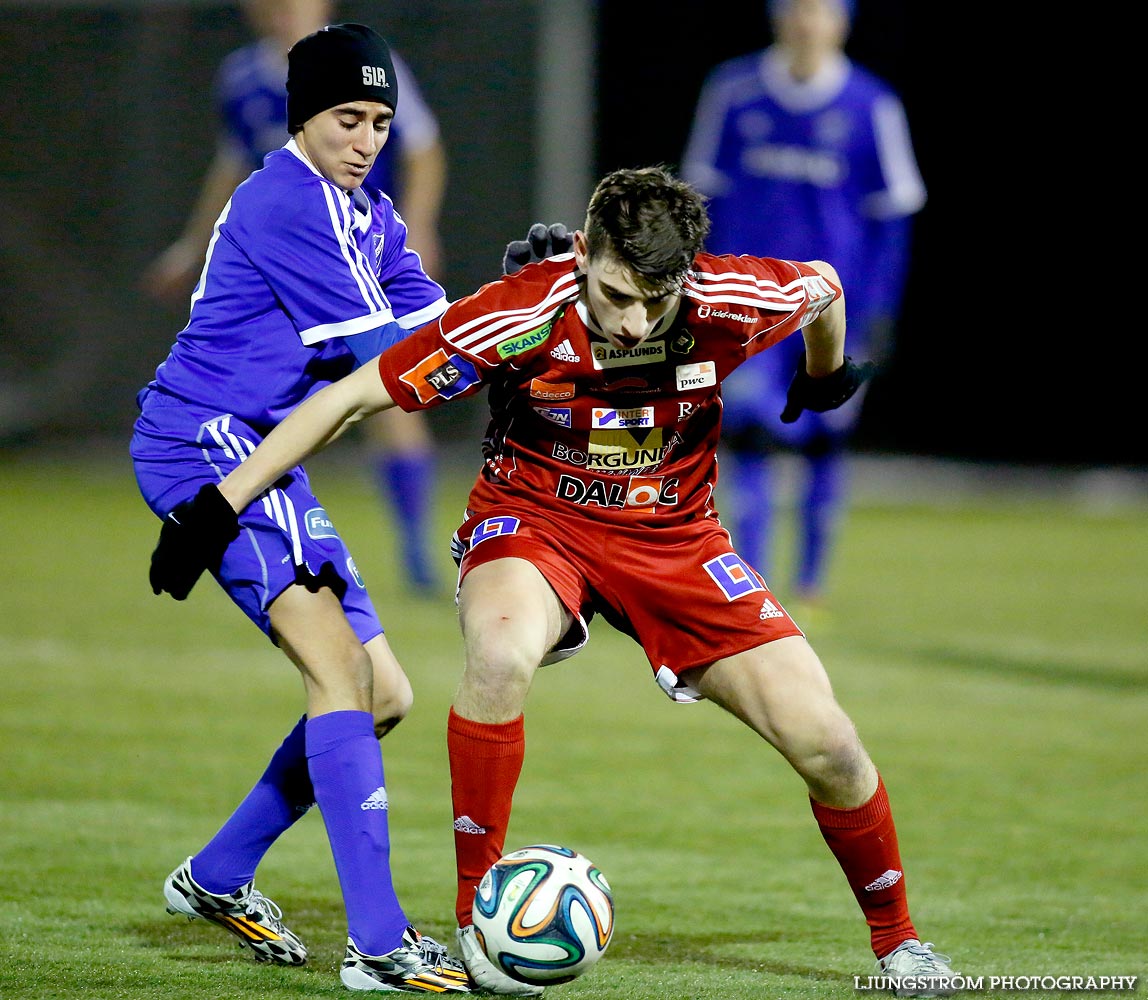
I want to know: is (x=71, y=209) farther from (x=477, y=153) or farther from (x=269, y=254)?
(x=269, y=254)

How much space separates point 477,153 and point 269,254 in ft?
41.0

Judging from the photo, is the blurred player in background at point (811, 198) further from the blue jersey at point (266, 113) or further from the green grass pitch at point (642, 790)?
the blue jersey at point (266, 113)

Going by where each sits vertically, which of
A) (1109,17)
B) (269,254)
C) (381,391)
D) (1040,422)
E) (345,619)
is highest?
(1109,17)

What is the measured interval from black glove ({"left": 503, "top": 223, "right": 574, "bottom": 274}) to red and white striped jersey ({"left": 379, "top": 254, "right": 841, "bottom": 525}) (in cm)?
25

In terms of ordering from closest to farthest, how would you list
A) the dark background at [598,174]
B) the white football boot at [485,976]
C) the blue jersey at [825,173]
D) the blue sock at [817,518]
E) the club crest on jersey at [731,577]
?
1. the white football boot at [485,976]
2. the club crest on jersey at [731,577]
3. the blue sock at [817,518]
4. the blue jersey at [825,173]
5. the dark background at [598,174]

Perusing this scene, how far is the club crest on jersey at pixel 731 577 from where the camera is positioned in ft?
13.2

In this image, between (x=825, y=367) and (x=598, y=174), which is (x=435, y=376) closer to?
(x=825, y=367)

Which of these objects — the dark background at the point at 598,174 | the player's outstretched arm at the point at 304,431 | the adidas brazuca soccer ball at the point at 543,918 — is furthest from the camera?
the dark background at the point at 598,174

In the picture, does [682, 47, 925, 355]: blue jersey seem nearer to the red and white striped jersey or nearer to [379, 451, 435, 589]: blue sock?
[379, 451, 435, 589]: blue sock

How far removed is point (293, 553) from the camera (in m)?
3.92

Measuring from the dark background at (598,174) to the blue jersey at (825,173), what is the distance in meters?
6.20

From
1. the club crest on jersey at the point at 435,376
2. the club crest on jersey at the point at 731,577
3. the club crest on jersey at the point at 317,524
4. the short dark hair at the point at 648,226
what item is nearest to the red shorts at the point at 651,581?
the club crest on jersey at the point at 731,577

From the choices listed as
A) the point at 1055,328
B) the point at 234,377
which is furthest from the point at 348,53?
the point at 1055,328

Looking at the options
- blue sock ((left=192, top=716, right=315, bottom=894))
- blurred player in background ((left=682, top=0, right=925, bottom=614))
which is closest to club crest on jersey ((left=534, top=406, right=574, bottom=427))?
blue sock ((left=192, top=716, right=315, bottom=894))
